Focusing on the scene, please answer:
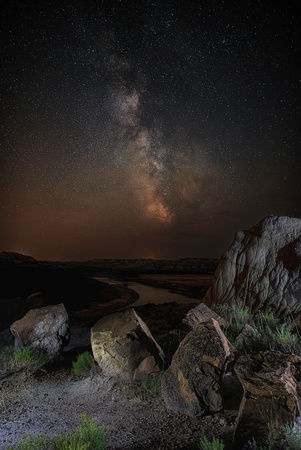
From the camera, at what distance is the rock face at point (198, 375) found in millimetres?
4500

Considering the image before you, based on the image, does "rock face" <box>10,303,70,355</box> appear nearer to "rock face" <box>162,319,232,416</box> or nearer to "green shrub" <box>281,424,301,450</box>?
"rock face" <box>162,319,232,416</box>

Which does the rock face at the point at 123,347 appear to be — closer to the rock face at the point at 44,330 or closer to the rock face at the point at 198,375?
the rock face at the point at 198,375

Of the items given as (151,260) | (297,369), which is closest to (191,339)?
(297,369)

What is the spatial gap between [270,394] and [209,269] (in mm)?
68647

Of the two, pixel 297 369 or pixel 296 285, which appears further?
pixel 296 285

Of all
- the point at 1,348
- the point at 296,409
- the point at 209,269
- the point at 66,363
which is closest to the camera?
the point at 296,409

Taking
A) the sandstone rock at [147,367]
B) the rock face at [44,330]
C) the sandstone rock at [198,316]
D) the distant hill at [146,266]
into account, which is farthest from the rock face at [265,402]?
the distant hill at [146,266]

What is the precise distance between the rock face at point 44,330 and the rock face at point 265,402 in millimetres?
6341

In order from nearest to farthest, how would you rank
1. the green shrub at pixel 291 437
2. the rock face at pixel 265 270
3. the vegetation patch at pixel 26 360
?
1. the green shrub at pixel 291 437
2. the vegetation patch at pixel 26 360
3. the rock face at pixel 265 270

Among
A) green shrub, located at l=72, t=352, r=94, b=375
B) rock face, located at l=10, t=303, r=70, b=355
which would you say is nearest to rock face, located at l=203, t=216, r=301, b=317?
green shrub, located at l=72, t=352, r=94, b=375

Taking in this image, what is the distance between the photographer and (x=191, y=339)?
521 cm

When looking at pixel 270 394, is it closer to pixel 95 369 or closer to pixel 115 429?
pixel 115 429

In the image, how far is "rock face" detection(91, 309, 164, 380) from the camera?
254 inches

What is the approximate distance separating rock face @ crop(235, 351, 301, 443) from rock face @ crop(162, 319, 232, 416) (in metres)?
0.81
